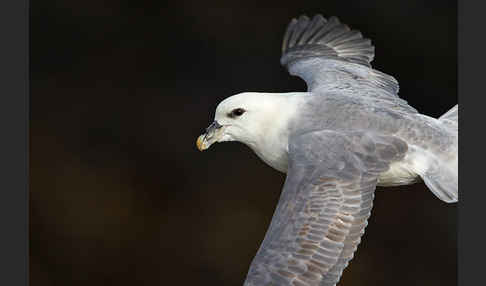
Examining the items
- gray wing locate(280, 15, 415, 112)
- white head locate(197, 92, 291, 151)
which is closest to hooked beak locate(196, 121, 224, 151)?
white head locate(197, 92, 291, 151)

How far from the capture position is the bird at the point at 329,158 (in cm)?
275

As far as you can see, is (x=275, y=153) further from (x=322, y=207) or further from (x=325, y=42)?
(x=325, y=42)

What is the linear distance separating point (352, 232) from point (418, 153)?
1.65ft

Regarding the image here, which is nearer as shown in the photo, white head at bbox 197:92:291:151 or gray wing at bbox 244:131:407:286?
gray wing at bbox 244:131:407:286

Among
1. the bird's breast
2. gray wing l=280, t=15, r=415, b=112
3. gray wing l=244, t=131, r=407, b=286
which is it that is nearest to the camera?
gray wing l=244, t=131, r=407, b=286

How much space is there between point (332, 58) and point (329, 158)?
4.05ft

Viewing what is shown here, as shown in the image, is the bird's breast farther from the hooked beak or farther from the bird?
the hooked beak

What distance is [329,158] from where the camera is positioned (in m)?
3.02

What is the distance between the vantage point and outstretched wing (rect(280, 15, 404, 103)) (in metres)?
3.81

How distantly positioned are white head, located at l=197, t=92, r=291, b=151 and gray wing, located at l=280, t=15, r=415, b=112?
17.9 inches

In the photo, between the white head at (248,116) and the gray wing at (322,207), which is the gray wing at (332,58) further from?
the gray wing at (322,207)

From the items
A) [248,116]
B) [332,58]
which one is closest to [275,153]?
[248,116]

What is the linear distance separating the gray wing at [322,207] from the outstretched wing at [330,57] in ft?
2.20

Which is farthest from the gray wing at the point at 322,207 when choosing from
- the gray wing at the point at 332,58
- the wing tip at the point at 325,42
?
the wing tip at the point at 325,42
